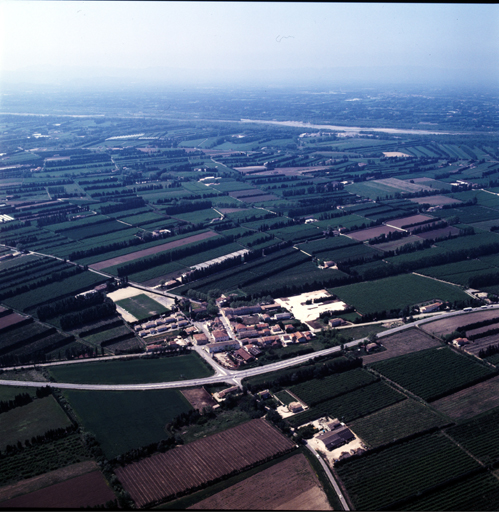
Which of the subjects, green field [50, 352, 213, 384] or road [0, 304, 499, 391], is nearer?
road [0, 304, 499, 391]

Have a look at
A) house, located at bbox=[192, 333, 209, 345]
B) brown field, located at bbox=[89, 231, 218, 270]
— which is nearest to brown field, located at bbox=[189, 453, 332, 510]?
house, located at bbox=[192, 333, 209, 345]

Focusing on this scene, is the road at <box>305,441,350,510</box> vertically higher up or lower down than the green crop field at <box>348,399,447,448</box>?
lower down

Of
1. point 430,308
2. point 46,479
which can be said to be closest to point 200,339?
point 46,479

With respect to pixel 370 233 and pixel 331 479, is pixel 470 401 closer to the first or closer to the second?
pixel 331 479

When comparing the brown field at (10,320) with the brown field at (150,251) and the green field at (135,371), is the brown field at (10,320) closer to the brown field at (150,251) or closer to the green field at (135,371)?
the green field at (135,371)

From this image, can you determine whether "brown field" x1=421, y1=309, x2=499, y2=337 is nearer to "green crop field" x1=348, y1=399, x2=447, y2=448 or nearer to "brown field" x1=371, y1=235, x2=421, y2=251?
"green crop field" x1=348, y1=399, x2=447, y2=448

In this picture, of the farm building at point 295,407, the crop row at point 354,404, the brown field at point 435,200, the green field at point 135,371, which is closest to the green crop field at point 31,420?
the green field at point 135,371

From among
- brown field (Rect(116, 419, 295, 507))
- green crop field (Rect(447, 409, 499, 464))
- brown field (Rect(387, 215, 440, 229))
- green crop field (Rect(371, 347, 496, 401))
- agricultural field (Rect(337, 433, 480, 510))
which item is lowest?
brown field (Rect(116, 419, 295, 507))
